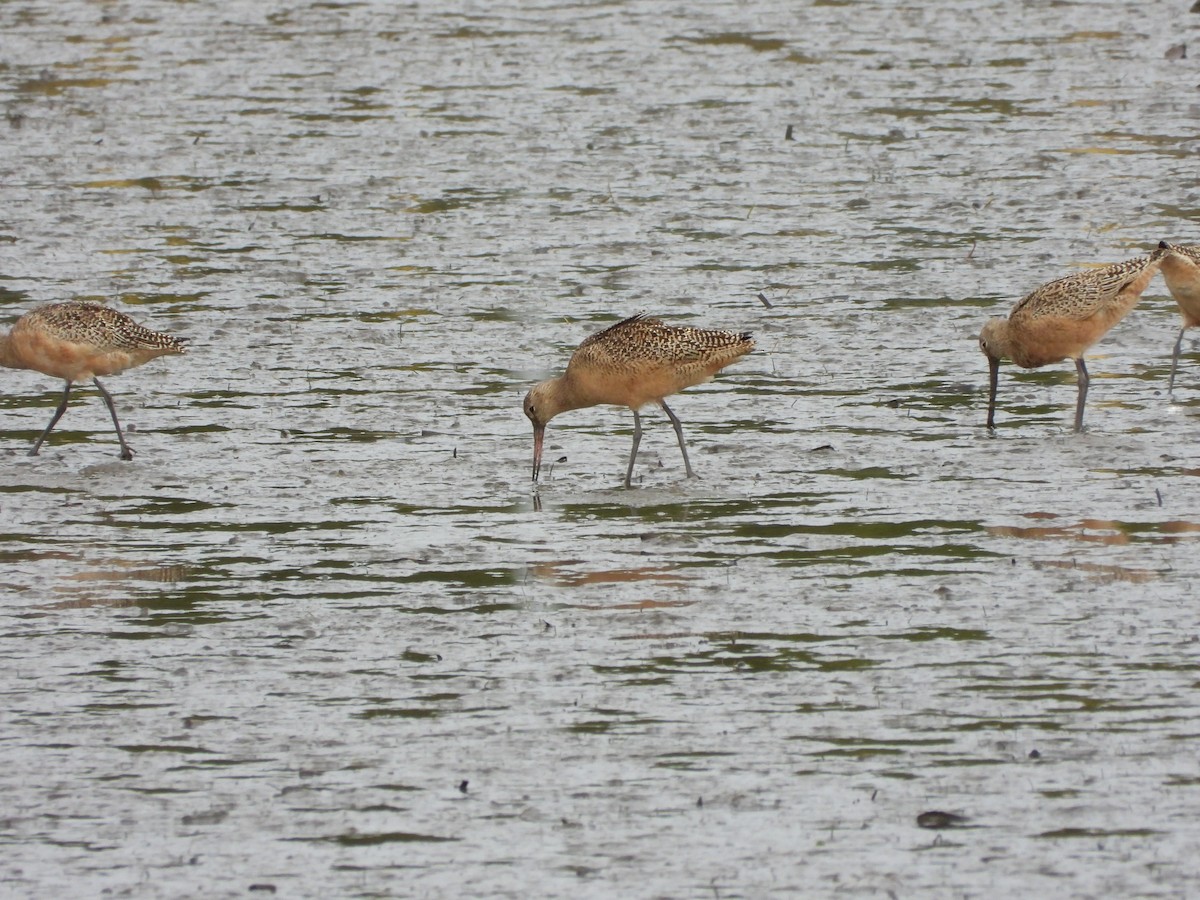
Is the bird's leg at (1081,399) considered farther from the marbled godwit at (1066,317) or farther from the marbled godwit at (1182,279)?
the marbled godwit at (1182,279)

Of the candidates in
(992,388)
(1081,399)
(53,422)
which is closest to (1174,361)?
(1081,399)

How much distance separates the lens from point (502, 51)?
73.7 ft

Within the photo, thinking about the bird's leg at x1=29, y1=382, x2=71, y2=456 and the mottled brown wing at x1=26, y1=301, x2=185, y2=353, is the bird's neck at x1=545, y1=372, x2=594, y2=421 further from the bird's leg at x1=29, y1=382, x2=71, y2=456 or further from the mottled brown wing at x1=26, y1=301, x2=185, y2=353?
the bird's leg at x1=29, y1=382, x2=71, y2=456

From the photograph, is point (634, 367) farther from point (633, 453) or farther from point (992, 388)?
point (992, 388)

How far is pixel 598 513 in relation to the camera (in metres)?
9.66

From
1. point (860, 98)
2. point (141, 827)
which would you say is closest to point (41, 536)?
point (141, 827)

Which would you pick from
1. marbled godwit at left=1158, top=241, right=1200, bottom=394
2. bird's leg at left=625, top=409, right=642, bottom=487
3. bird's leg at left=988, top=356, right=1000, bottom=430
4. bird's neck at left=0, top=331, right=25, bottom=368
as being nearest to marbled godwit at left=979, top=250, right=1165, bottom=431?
bird's leg at left=988, top=356, right=1000, bottom=430

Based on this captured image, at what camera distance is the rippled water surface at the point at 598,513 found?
6363 mm

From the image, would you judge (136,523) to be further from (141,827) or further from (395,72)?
A: (395,72)

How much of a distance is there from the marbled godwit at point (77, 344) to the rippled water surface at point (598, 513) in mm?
361

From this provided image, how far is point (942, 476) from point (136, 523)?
356 cm

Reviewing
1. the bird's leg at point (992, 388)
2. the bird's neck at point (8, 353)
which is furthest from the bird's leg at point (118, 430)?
the bird's leg at point (992, 388)

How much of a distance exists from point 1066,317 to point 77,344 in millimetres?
4893

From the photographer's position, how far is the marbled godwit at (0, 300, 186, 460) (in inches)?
434
